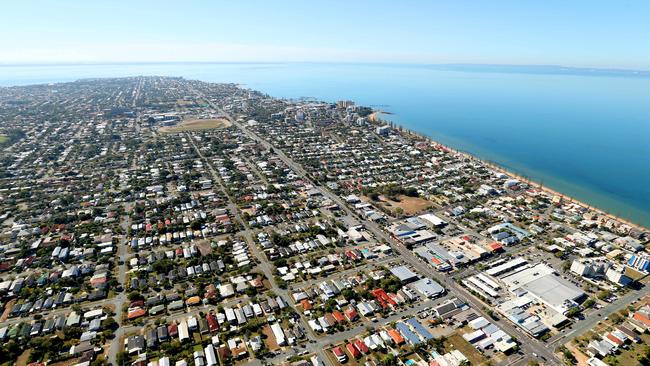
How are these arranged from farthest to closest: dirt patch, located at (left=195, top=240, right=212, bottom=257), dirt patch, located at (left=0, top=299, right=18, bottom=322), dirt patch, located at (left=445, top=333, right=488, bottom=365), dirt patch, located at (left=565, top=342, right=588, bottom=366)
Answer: dirt patch, located at (left=195, top=240, right=212, bottom=257)
dirt patch, located at (left=0, top=299, right=18, bottom=322)
dirt patch, located at (left=445, top=333, right=488, bottom=365)
dirt patch, located at (left=565, top=342, right=588, bottom=366)

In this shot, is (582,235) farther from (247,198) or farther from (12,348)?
(12,348)

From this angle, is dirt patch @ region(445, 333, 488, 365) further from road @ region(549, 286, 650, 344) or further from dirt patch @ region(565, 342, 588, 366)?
dirt patch @ region(565, 342, 588, 366)

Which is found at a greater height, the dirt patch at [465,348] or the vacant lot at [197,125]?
the vacant lot at [197,125]

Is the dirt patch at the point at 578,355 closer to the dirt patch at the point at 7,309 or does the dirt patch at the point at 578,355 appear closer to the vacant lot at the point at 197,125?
the dirt patch at the point at 7,309

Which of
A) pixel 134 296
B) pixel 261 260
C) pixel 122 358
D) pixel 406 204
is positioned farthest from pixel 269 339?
pixel 406 204

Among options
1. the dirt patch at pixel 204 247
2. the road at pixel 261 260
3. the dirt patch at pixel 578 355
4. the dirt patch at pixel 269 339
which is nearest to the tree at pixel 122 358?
the dirt patch at pixel 269 339

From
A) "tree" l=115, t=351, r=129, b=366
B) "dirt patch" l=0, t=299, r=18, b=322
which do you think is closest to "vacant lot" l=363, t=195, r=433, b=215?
"tree" l=115, t=351, r=129, b=366

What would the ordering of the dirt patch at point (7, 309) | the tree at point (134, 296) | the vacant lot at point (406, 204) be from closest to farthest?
the dirt patch at point (7, 309) → the tree at point (134, 296) → the vacant lot at point (406, 204)

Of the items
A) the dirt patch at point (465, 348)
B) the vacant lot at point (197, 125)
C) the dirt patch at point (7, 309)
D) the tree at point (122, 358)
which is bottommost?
the dirt patch at point (465, 348)

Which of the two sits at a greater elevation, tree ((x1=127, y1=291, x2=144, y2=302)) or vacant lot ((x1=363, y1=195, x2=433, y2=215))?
vacant lot ((x1=363, y1=195, x2=433, y2=215))
